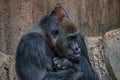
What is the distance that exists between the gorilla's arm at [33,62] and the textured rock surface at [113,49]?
1.34 meters

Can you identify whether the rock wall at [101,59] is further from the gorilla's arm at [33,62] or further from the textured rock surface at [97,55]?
the gorilla's arm at [33,62]

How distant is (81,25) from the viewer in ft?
19.1

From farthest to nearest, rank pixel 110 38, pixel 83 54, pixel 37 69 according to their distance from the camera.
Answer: pixel 110 38
pixel 83 54
pixel 37 69

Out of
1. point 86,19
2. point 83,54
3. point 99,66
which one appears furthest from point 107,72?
point 83,54

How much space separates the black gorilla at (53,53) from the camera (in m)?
4.25

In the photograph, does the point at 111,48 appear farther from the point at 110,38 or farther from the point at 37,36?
the point at 37,36

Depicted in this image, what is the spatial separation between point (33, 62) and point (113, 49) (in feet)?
5.26

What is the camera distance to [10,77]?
578cm

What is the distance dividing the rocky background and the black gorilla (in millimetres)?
1107

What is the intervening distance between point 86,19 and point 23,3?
0.79 m

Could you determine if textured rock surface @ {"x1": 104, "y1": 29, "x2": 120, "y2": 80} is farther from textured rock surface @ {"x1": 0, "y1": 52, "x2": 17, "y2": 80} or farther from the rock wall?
textured rock surface @ {"x1": 0, "y1": 52, "x2": 17, "y2": 80}

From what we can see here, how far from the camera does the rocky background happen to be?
18.5 feet

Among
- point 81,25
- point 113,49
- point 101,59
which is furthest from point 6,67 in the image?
point 113,49

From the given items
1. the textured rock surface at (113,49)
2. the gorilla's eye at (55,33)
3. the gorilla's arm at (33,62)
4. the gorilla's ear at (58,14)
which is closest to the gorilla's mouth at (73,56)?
the gorilla's arm at (33,62)
